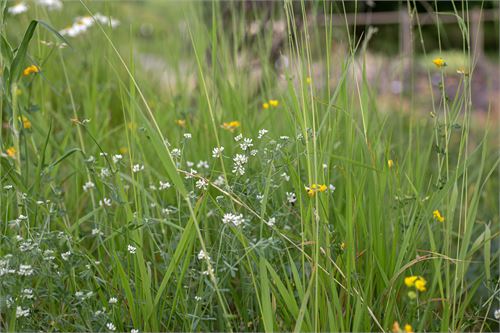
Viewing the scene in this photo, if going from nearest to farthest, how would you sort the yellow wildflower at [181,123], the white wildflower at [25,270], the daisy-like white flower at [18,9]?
the white wildflower at [25,270]
the yellow wildflower at [181,123]
the daisy-like white flower at [18,9]

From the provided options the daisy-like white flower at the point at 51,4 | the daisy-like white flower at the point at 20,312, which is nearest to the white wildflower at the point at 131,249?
the daisy-like white flower at the point at 20,312

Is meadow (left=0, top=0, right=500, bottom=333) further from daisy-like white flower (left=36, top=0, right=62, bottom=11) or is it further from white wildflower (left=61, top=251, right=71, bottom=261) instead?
daisy-like white flower (left=36, top=0, right=62, bottom=11)

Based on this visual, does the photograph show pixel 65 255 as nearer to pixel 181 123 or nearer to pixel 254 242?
pixel 254 242

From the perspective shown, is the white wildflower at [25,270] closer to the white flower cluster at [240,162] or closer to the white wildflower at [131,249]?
the white wildflower at [131,249]

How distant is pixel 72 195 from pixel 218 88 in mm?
746

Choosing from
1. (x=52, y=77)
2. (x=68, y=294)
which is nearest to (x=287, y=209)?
(x=68, y=294)

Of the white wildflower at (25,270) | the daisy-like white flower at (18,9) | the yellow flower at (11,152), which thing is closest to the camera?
the white wildflower at (25,270)

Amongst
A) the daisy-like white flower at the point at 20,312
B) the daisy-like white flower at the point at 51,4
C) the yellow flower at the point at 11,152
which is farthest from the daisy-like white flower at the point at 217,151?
the daisy-like white flower at the point at 51,4

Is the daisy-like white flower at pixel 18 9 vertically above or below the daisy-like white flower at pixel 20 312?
above

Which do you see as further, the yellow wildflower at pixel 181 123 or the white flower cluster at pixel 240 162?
the yellow wildflower at pixel 181 123

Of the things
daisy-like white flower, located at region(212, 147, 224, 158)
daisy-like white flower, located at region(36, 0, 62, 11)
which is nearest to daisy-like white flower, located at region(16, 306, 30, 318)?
daisy-like white flower, located at region(212, 147, 224, 158)

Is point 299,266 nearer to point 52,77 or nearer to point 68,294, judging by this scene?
point 68,294

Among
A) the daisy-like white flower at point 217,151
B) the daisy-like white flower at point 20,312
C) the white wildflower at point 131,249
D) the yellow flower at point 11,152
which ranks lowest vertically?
the daisy-like white flower at point 20,312

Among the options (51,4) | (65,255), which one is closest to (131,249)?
(65,255)
